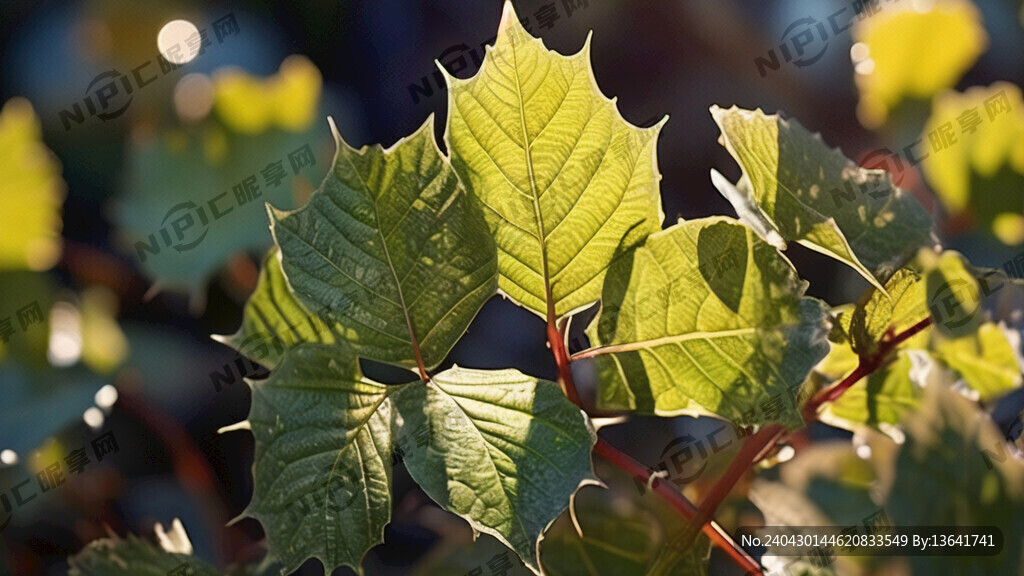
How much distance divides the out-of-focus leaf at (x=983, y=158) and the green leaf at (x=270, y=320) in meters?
0.39

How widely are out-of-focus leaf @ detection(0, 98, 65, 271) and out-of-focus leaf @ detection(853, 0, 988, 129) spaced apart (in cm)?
55

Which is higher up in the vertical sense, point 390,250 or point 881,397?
point 390,250

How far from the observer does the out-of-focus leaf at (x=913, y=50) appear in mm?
532

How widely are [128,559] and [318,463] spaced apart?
0.57ft

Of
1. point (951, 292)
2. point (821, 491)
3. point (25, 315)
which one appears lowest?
point (821, 491)

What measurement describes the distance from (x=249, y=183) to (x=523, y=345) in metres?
0.24

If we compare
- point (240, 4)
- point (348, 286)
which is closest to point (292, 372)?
point (348, 286)

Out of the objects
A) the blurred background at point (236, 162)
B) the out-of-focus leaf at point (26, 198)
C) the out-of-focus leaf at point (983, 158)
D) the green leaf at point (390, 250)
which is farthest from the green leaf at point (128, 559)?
the out-of-focus leaf at point (983, 158)

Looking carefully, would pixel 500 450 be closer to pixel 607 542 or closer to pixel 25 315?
pixel 607 542

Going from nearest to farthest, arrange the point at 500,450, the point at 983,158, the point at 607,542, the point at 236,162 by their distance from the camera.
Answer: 1. the point at 500,450
2. the point at 607,542
3. the point at 983,158
4. the point at 236,162

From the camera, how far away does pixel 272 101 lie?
0.64 meters

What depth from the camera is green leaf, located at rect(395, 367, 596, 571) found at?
0.24 m

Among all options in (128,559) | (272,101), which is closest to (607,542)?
(128,559)

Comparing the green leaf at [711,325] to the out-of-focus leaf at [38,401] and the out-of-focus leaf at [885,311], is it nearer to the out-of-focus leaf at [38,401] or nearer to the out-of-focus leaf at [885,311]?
the out-of-focus leaf at [885,311]
